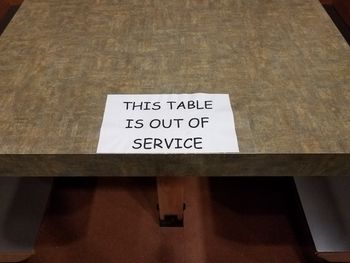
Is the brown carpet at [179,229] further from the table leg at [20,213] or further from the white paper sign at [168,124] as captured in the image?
the white paper sign at [168,124]

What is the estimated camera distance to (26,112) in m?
0.61

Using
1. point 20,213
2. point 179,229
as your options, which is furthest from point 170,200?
point 20,213

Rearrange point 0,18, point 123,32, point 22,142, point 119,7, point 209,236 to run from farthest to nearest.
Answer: point 0,18 < point 209,236 < point 119,7 < point 123,32 < point 22,142

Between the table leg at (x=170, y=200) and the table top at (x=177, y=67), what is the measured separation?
0.33m

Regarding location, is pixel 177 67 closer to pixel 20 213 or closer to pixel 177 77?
pixel 177 77

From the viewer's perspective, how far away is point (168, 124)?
585mm

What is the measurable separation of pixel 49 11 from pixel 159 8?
32 cm

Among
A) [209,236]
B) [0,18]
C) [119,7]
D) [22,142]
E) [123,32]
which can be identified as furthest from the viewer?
[0,18]

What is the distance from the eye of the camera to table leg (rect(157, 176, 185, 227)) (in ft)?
2.94

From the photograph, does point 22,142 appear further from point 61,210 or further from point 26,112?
point 61,210

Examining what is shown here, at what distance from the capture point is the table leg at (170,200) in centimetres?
90

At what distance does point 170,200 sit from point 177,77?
44 centimetres

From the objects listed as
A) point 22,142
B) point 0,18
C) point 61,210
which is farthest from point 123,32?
point 0,18

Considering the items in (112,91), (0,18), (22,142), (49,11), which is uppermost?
(0,18)
